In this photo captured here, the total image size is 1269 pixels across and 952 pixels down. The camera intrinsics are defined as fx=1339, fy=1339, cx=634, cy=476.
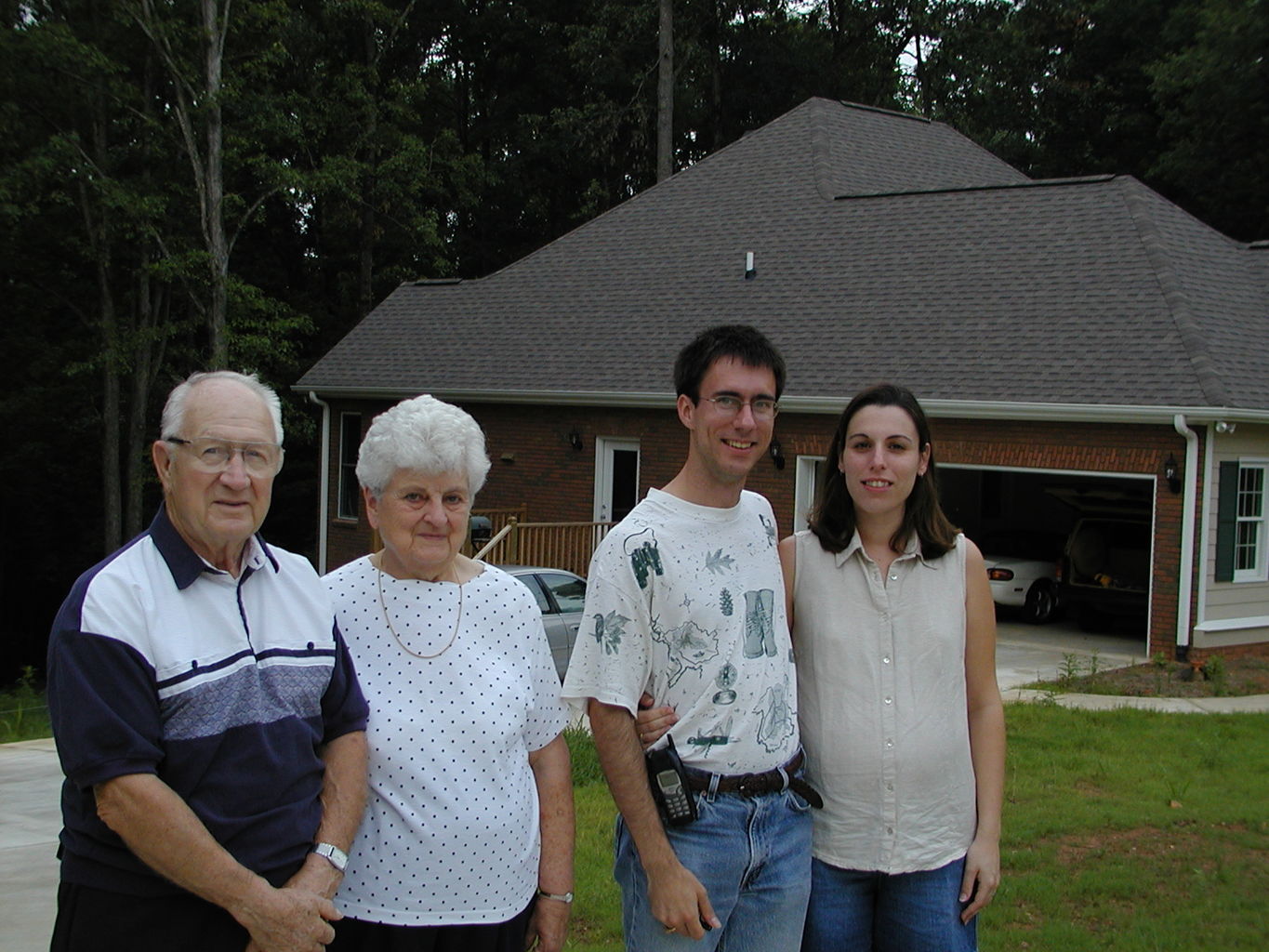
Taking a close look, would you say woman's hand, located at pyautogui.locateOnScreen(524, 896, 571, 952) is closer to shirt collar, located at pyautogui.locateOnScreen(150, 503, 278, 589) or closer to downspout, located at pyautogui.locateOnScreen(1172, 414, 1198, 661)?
shirt collar, located at pyautogui.locateOnScreen(150, 503, 278, 589)

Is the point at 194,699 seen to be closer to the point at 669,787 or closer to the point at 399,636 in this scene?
the point at 399,636

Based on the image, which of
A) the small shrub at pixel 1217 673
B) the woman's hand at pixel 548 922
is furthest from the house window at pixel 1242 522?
the woman's hand at pixel 548 922

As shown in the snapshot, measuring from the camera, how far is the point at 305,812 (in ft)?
8.71

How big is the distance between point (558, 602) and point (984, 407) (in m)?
5.34

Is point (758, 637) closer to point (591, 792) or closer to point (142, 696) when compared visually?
point (142, 696)

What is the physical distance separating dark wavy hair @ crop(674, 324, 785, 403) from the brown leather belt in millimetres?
846

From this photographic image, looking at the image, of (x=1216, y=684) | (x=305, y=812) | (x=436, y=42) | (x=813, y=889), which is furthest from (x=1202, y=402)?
(x=436, y=42)

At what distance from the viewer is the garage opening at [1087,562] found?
15320mm

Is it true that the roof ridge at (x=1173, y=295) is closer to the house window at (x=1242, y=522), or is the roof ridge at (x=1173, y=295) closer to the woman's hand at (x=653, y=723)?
the house window at (x=1242, y=522)

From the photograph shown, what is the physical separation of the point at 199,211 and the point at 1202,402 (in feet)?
58.5

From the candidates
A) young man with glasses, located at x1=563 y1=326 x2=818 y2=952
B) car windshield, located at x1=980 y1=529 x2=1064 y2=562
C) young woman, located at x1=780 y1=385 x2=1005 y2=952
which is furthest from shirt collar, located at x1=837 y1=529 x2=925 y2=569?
car windshield, located at x1=980 y1=529 x2=1064 y2=562

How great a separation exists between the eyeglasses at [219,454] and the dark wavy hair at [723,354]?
965 millimetres

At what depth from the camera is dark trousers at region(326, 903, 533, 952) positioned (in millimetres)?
2852

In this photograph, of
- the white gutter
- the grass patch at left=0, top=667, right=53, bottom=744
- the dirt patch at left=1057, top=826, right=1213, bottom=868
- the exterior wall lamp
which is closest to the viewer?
the dirt patch at left=1057, top=826, right=1213, bottom=868
